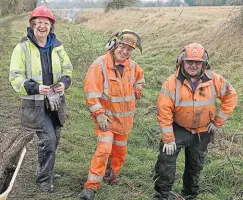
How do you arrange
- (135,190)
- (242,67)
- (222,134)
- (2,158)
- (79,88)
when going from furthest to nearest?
(242,67), (79,88), (222,134), (135,190), (2,158)

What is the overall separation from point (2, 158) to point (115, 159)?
1.64 metres

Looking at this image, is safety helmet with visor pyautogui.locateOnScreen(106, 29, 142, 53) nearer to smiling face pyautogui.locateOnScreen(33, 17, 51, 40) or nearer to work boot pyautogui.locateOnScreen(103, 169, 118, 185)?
smiling face pyautogui.locateOnScreen(33, 17, 51, 40)

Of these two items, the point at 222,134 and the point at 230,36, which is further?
the point at 230,36

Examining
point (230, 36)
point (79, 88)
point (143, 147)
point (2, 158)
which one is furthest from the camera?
point (230, 36)

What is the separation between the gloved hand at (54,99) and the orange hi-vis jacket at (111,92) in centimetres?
32

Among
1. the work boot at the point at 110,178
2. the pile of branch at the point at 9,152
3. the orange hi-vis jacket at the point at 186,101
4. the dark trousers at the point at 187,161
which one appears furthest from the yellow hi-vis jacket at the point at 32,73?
the dark trousers at the point at 187,161

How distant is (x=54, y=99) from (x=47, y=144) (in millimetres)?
529

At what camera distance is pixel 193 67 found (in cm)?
437

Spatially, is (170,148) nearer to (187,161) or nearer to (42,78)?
(187,161)

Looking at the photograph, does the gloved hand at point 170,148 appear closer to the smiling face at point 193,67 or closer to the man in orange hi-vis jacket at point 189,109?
the man in orange hi-vis jacket at point 189,109

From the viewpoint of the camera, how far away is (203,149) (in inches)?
188

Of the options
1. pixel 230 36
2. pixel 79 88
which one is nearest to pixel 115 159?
pixel 79 88

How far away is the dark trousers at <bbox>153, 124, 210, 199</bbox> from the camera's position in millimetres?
4617

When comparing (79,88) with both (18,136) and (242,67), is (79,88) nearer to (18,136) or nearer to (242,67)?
(242,67)
